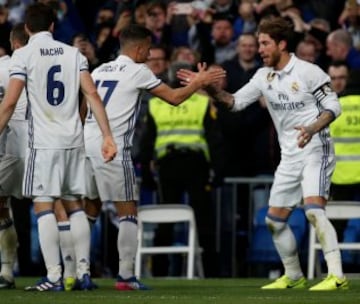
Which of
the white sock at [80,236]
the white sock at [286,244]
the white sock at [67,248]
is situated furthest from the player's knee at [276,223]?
the white sock at [67,248]

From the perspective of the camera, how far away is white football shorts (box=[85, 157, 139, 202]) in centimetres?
1487

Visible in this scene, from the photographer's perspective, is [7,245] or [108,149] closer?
[108,149]

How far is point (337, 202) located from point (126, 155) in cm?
452

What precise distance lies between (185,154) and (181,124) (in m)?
0.39

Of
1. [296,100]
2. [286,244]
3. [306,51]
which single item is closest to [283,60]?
[296,100]

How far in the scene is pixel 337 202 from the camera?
1870cm

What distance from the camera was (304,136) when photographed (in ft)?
46.9

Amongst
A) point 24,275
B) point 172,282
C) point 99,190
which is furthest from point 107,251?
point 99,190

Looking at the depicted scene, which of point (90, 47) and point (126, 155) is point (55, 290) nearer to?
point (126, 155)

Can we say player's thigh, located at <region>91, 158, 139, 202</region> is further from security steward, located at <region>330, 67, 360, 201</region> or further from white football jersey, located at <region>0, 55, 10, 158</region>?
security steward, located at <region>330, 67, 360, 201</region>

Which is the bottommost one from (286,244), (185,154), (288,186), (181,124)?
(286,244)

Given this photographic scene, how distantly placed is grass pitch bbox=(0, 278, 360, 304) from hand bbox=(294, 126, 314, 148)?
138 centimetres

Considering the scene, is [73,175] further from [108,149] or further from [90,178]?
[90,178]

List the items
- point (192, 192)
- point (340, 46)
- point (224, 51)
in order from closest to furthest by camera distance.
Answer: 1. point (192, 192)
2. point (340, 46)
3. point (224, 51)
